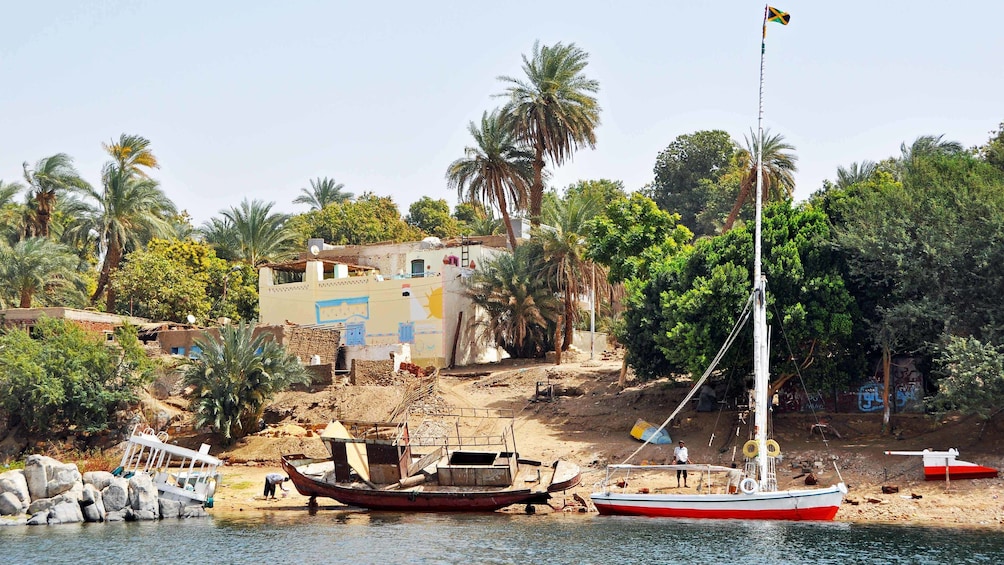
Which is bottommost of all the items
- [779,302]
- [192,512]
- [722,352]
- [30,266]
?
[192,512]

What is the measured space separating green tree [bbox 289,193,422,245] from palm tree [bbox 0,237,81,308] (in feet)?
73.4

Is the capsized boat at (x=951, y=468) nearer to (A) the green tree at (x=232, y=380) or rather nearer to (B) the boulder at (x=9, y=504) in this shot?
(A) the green tree at (x=232, y=380)

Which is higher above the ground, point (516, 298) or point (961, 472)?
point (516, 298)

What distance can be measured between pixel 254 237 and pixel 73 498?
129 feet

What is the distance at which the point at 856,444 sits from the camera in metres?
38.8

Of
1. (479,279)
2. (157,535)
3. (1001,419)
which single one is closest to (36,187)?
(479,279)

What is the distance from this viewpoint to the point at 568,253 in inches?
2151

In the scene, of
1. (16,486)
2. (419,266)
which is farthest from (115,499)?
(419,266)

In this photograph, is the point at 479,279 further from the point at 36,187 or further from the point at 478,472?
the point at 36,187

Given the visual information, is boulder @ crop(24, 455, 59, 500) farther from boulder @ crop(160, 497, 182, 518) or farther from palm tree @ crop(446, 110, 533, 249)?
palm tree @ crop(446, 110, 533, 249)

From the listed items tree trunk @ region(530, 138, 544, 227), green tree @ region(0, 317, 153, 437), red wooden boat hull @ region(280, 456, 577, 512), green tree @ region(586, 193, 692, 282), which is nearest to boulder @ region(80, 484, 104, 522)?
red wooden boat hull @ region(280, 456, 577, 512)

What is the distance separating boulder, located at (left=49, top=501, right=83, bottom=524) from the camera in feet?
113

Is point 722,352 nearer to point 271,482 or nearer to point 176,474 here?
point 271,482

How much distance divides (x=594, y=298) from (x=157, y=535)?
103 feet
